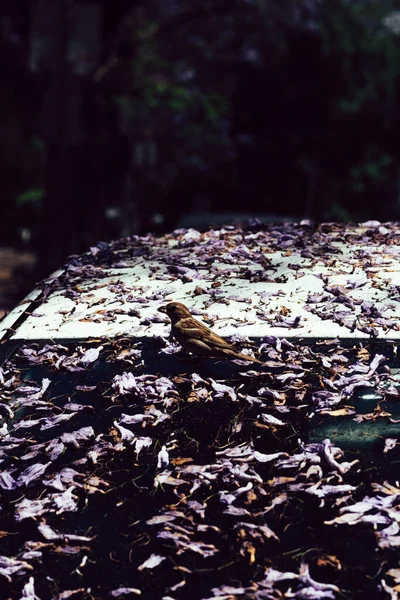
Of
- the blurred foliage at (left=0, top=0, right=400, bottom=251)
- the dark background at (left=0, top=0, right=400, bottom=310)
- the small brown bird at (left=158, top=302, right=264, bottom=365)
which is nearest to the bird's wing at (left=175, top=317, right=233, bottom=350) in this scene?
the small brown bird at (left=158, top=302, right=264, bottom=365)

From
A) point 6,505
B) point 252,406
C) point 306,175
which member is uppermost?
point 252,406

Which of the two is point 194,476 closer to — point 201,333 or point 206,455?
point 206,455

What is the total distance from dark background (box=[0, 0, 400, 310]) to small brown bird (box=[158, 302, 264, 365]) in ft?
31.3

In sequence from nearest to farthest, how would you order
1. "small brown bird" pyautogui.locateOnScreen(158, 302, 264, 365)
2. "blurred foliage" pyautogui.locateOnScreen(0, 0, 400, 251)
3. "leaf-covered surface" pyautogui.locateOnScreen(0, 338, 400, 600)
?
"leaf-covered surface" pyautogui.locateOnScreen(0, 338, 400, 600) → "small brown bird" pyautogui.locateOnScreen(158, 302, 264, 365) → "blurred foliage" pyautogui.locateOnScreen(0, 0, 400, 251)

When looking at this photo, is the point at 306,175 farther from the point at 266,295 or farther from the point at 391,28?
the point at 266,295

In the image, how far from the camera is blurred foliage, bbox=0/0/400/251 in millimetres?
19328

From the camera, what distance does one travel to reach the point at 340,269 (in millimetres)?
4109

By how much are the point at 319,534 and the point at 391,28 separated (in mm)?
33367

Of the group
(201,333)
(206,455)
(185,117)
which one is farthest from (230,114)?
(206,455)

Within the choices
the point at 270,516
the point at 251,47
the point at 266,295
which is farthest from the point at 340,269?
the point at 251,47

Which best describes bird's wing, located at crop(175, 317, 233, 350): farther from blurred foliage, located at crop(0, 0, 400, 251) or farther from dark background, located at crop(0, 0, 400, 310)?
blurred foliage, located at crop(0, 0, 400, 251)

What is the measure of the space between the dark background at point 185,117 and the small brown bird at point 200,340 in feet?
31.3

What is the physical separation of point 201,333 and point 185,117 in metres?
21.5

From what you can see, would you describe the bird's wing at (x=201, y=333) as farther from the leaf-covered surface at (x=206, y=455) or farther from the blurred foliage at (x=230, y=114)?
the blurred foliage at (x=230, y=114)
